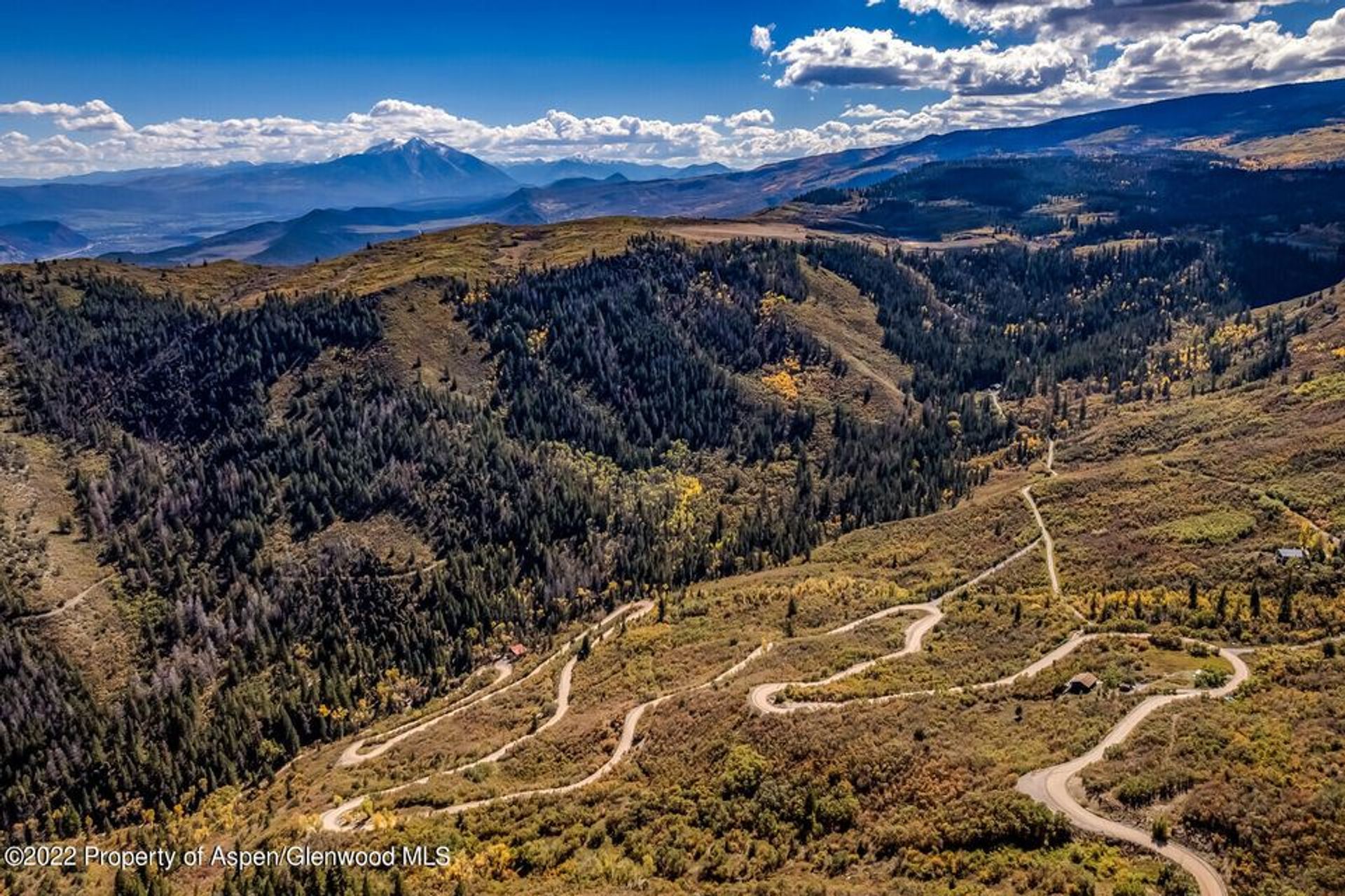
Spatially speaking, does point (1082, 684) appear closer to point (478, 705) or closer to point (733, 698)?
point (733, 698)

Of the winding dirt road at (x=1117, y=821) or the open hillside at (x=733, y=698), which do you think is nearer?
the winding dirt road at (x=1117, y=821)

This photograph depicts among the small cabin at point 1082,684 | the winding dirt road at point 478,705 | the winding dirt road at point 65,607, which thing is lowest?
the winding dirt road at point 478,705

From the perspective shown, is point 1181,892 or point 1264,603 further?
point 1264,603

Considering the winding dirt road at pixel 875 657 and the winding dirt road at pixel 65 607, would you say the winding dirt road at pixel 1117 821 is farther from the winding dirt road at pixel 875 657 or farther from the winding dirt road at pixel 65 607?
the winding dirt road at pixel 65 607

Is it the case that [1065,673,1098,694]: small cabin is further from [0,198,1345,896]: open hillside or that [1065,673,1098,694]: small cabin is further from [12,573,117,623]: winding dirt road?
[12,573,117,623]: winding dirt road

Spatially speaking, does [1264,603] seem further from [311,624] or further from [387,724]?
[311,624]

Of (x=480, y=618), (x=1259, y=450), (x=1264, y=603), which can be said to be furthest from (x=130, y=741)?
(x=1259, y=450)

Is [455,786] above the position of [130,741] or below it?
above

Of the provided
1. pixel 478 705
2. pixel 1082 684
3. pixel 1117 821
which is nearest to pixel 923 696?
pixel 1082 684

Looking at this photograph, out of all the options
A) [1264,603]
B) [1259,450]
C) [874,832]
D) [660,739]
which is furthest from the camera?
[1259,450]

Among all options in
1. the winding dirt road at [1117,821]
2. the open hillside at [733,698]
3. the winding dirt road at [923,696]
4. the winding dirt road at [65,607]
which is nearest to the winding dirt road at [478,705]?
the winding dirt road at [923,696]
